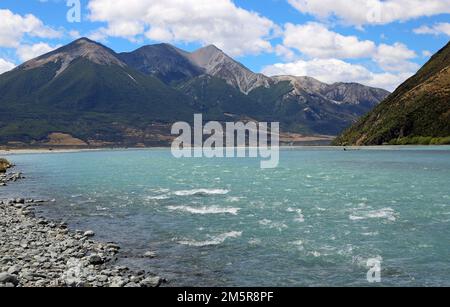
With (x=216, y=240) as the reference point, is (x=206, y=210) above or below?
above

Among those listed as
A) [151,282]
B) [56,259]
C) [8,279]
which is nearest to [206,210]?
[56,259]

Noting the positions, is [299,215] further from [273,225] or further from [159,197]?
[159,197]

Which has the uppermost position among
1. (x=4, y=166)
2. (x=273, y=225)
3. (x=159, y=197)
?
(x=4, y=166)

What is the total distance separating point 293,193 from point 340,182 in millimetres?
18748

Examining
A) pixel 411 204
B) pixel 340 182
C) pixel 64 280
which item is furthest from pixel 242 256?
pixel 340 182

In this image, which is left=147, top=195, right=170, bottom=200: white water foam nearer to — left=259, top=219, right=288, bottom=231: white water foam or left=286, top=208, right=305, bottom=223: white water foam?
left=286, top=208, right=305, bottom=223: white water foam

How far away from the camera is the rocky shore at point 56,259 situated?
25.9 meters

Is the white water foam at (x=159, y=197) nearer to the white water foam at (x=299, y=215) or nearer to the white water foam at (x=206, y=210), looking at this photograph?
the white water foam at (x=206, y=210)

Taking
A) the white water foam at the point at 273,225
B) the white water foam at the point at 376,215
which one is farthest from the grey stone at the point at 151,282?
the white water foam at the point at 376,215

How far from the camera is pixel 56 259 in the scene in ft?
102

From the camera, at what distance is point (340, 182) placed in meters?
84.2

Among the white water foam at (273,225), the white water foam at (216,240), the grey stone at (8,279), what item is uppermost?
the grey stone at (8,279)

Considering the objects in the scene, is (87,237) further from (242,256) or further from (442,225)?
(442,225)

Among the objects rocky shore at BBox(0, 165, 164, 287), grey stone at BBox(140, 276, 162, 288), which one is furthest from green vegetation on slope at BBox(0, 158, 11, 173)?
grey stone at BBox(140, 276, 162, 288)
